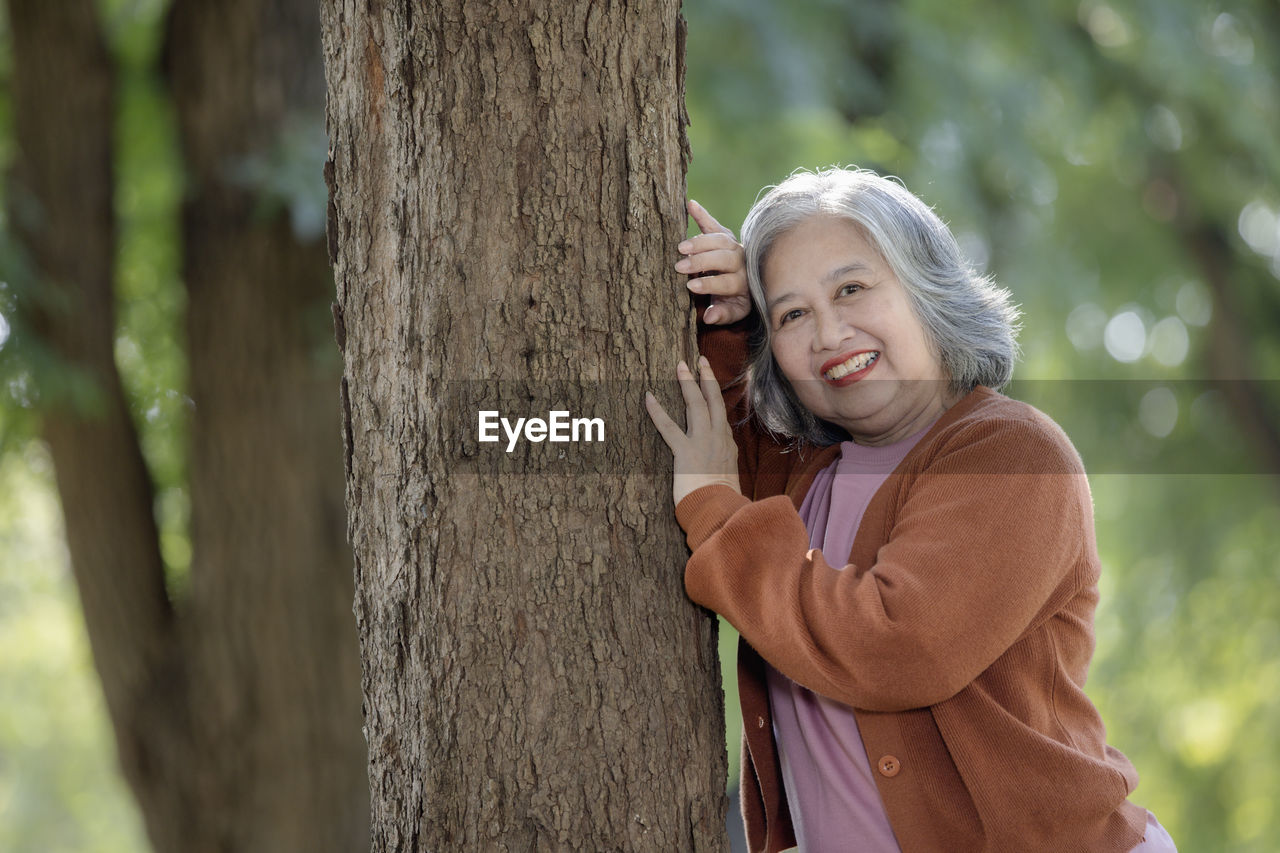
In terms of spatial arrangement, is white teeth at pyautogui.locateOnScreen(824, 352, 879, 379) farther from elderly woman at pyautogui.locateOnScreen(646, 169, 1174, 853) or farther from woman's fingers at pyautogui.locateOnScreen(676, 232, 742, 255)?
woman's fingers at pyautogui.locateOnScreen(676, 232, 742, 255)

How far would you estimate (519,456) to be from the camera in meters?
1.67

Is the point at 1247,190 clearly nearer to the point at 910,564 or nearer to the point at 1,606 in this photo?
the point at 910,564

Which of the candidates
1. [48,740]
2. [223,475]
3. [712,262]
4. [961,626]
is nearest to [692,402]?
[712,262]

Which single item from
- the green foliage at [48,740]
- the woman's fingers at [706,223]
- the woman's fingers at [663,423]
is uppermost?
the woman's fingers at [706,223]

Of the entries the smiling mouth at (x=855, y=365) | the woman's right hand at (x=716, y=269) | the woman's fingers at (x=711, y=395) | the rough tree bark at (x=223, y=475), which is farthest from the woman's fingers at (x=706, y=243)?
the rough tree bark at (x=223, y=475)

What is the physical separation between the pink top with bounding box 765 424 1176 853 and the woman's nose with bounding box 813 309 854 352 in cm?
23

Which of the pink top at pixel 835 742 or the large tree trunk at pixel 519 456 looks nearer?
the large tree trunk at pixel 519 456

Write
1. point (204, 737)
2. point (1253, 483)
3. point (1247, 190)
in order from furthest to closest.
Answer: point (1253, 483), point (1247, 190), point (204, 737)

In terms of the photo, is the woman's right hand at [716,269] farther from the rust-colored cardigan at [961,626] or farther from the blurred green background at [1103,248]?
the blurred green background at [1103,248]

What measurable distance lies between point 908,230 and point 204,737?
3.39 meters

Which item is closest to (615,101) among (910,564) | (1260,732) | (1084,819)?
(910,564)

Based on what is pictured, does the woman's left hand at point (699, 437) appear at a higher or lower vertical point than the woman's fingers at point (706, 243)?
lower

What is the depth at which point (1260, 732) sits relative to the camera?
8148 millimetres

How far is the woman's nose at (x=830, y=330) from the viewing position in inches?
73.9
